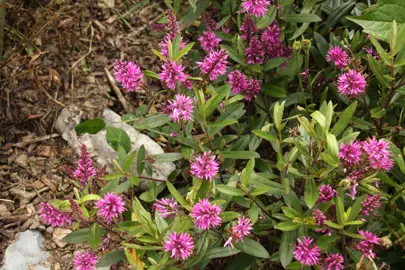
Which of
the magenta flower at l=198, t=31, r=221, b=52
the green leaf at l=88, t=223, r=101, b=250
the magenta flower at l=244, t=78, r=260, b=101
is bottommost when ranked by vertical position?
the green leaf at l=88, t=223, r=101, b=250

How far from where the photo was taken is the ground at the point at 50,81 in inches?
99.7

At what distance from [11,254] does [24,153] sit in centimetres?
48

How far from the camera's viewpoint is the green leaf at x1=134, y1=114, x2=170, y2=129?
218 cm

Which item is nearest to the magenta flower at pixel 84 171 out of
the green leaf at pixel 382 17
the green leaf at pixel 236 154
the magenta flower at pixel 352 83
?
the green leaf at pixel 236 154

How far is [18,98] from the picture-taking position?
273 cm

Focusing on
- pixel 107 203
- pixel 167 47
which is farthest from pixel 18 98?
pixel 107 203

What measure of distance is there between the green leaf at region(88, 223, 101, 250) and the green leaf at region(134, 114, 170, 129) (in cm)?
42

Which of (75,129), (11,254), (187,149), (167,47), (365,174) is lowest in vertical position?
(11,254)

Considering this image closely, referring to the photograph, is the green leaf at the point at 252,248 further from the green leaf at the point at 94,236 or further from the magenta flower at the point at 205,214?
the green leaf at the point at 94,236

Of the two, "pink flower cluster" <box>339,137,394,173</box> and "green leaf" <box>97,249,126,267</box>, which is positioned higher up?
"pink flower cluster" <box>339,137,394,173</box>

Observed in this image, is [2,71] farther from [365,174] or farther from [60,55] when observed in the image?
[365,174]

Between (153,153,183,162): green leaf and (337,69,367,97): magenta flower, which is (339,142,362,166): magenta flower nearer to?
(337,69,367,97): magenta flower

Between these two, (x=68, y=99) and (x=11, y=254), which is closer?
(x=11, y=254)

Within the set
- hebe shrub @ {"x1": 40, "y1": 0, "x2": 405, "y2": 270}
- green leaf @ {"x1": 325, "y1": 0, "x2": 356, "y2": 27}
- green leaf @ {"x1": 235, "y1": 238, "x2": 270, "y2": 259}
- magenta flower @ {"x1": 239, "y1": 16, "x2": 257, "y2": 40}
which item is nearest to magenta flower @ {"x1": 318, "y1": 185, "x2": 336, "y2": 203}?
hebe shrub @ {"x1": 40, "y1": 0, "x2": 405, "y2": 270}
